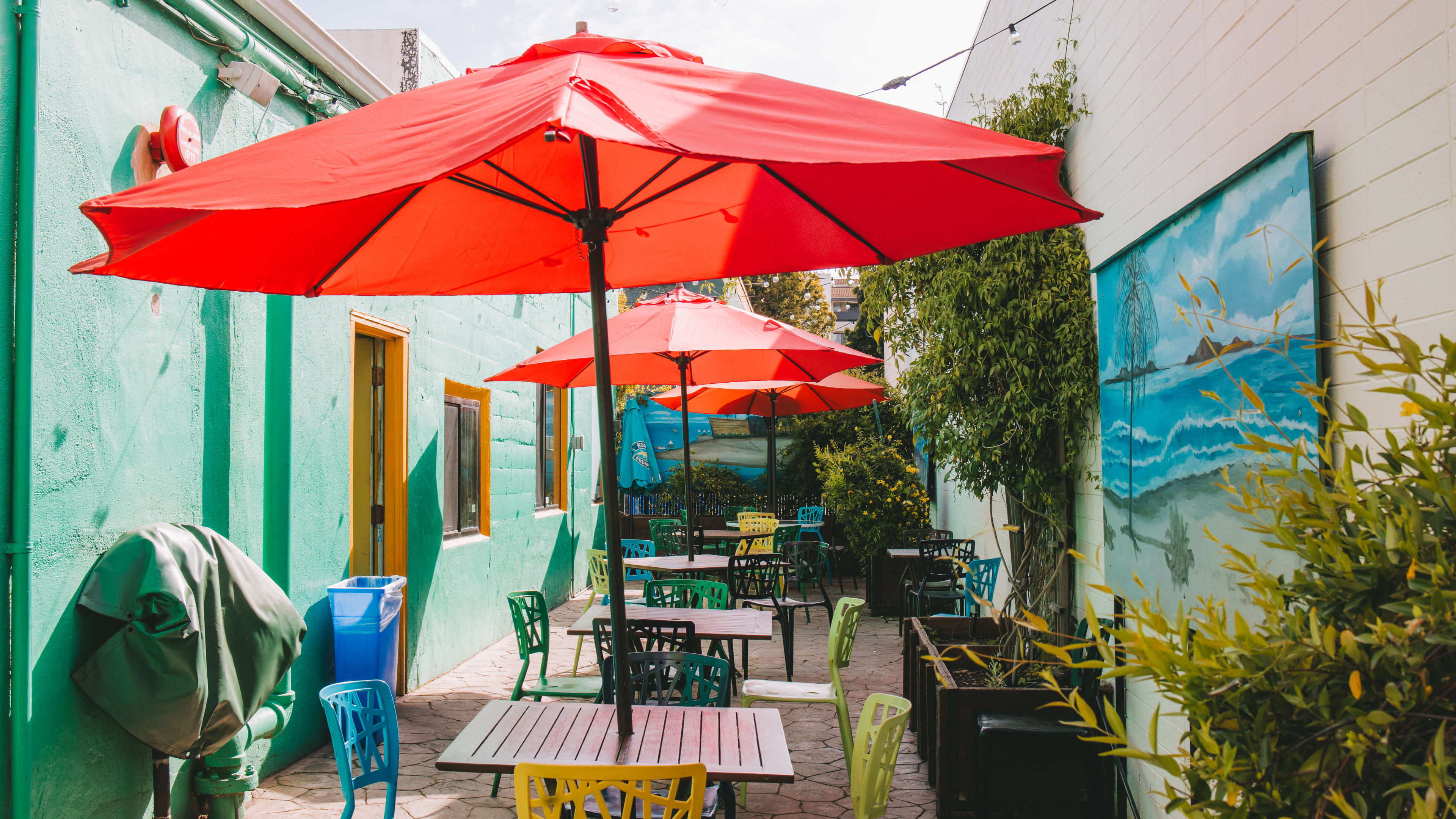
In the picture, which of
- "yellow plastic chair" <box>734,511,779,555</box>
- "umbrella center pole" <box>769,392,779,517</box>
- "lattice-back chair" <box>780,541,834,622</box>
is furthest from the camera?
"umbrella center pole" <box>769,392,779,517</box>

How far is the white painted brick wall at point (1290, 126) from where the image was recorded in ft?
6.56

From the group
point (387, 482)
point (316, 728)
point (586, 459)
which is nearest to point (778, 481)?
point (586, 459)

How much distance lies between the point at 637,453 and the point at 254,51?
1002 cm

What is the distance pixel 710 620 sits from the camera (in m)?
4.99

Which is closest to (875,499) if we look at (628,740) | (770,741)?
(770,741)

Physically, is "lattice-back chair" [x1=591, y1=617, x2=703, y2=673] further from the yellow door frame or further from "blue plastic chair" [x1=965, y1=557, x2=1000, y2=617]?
"blue plastic chair" [x1=965, y1=557, x2=1000, y2=617]

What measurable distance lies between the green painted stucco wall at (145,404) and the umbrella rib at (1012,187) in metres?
2.32

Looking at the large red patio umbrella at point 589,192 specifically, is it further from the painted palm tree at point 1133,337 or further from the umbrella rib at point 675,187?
the painted palm tree at point 1133,337

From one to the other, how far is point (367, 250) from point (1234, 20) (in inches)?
127

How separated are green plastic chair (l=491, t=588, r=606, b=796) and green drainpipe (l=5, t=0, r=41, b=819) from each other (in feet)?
6.28

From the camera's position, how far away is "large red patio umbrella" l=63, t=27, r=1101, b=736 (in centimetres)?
194

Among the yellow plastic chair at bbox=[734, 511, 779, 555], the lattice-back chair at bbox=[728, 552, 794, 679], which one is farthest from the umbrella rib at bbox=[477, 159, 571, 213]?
the yellow plastic chair at bbox=[734, 511, 779, 555]

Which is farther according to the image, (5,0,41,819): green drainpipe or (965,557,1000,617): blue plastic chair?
(965,557,1000,617): blue plastic chair

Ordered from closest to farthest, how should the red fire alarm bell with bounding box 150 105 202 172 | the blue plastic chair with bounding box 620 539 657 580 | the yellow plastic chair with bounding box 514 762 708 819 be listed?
the yellow plastic chair with bounding box 514 762 708 819 → the red fire alarm bell with bounding box 150 105 202 172 → the blue plastic chair with bounding box 620 539 657 580
